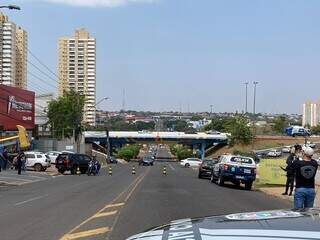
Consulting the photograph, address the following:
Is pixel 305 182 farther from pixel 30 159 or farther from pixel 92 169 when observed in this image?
pixel 30 159

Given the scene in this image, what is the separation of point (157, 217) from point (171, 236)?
497 inches

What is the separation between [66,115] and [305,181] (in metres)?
90.5

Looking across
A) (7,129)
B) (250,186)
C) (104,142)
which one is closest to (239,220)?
(250,186)

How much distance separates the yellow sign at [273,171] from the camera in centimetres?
3312

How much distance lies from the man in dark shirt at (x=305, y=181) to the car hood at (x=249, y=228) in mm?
9838

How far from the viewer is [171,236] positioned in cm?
337

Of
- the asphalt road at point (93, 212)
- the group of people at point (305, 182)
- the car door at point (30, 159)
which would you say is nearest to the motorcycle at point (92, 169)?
the car door at point (30, 159)

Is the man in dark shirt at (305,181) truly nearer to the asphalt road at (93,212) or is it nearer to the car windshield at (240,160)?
the asphalt road at (93,212)

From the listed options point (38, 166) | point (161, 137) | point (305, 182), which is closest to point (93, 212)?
point (305, 182)

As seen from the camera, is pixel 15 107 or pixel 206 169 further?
pixel 15 107

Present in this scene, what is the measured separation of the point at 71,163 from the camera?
50781mm

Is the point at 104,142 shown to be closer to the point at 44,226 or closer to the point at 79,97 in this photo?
the point at 79,97

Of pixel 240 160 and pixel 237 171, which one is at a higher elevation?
pixel 240 160

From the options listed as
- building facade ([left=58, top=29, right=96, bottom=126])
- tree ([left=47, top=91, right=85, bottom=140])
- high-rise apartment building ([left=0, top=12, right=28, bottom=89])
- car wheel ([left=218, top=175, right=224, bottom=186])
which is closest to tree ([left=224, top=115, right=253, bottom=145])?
building facade ([left=58, top=29, right=96, bottom=126])
